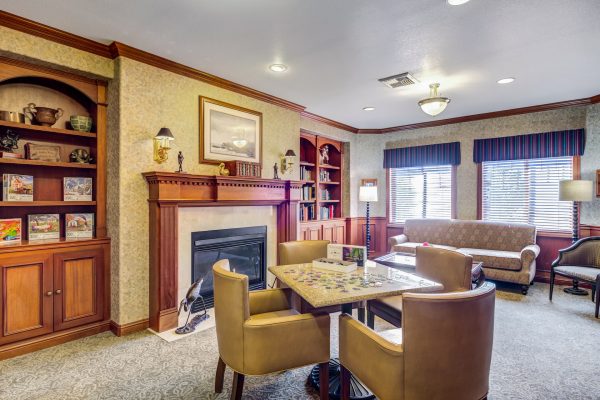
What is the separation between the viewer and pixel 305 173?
5664 millimetres

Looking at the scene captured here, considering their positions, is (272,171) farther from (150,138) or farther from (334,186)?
(334,186)

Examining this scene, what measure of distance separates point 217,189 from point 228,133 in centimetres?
76

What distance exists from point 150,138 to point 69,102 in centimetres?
87

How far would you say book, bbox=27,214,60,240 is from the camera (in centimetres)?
281

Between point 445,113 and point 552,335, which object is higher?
point 445,113

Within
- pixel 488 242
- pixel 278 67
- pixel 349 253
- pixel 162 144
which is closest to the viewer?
pixel 349 253

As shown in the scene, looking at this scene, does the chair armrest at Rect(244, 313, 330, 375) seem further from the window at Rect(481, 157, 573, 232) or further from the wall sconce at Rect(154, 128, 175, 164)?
the window at Rect(481, 157, 573, 232)

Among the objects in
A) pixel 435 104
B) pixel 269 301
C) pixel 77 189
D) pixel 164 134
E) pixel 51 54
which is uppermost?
pixel 51 54

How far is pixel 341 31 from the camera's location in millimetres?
2623

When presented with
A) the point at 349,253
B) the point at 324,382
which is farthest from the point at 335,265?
the point at 324,382

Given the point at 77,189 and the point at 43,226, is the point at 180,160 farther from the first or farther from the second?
the point at 43,226

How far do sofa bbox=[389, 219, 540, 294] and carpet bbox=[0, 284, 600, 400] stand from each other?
112 cm

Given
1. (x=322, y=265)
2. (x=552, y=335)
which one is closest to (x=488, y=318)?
(x=322, y=265)

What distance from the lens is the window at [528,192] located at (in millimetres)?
4789
